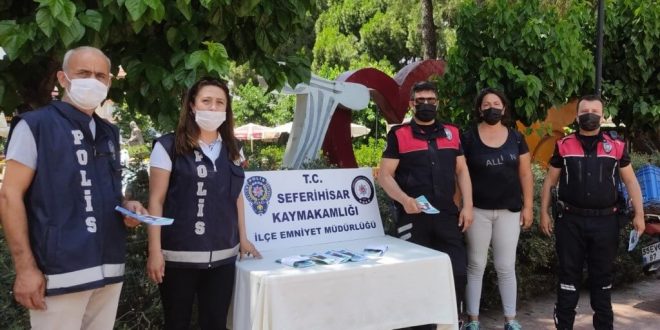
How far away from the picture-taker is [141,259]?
3580mm

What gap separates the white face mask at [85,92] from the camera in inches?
97.5

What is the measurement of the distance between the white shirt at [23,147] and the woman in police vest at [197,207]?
68cm

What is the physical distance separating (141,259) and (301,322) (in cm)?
109

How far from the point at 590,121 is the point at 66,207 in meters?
3.39

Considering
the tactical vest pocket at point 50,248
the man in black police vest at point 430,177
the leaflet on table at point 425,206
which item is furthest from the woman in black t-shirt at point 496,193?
the tactical vest pocket at point 50,248

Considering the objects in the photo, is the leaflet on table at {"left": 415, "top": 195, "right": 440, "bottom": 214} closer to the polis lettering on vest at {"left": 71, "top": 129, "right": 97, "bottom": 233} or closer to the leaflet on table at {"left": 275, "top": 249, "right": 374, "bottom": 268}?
the leaflet on table at {"left": 275, "top": 249, "right": 374, "bottom": 268}

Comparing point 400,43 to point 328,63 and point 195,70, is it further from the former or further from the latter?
point 195,70

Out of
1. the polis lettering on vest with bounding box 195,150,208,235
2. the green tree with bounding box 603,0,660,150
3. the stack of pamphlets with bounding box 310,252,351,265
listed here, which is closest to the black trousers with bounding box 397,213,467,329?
the stack of pamphlets with bounding box 310,252,351,265

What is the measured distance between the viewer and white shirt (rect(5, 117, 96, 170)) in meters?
2.31

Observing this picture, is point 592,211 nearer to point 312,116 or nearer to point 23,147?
point 312,116

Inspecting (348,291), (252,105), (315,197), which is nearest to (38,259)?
(348,291)

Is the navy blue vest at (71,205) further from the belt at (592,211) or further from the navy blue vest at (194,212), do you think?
the belt at (592,211)

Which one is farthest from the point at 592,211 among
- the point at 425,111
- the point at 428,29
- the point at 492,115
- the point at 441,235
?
the point at 428,29

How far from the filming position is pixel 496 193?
4.11 meters
